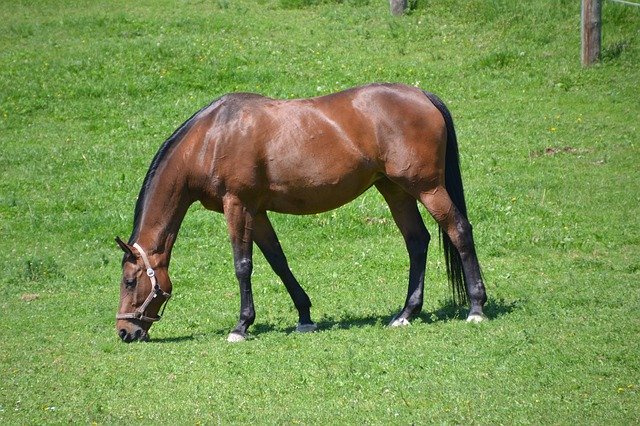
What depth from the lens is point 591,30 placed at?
19.0m

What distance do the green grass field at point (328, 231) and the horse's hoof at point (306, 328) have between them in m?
0.21

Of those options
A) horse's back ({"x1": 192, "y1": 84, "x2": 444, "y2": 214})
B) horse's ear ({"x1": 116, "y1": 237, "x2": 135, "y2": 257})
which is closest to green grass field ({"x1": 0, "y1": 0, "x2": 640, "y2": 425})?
horse's ear ({"x1": 116, "y1": 237, "x2": 135, "y2": 257})

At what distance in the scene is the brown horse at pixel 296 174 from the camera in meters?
9.71

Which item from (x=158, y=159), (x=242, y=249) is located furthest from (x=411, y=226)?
(x=158, y=159)

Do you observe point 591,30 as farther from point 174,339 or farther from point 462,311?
→ point 174,339

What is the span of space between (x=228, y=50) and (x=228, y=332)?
1149cm

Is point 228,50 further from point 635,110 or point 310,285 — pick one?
point 310,285

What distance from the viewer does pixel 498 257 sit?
1256cm

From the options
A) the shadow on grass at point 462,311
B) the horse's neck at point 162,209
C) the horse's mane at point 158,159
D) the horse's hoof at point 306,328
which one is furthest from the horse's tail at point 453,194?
the horse's neck at point 162,209

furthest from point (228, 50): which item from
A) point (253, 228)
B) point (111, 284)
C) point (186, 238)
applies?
point (253, 228)

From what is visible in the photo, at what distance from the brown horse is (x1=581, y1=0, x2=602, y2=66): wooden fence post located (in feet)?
32.8

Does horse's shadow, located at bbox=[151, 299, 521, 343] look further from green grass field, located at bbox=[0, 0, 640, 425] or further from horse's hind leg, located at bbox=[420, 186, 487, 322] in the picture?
horse's hind leg, located at bbox=[420, 186, 487, 322]

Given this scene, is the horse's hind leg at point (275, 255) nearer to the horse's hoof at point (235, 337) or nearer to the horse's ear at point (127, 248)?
the horse's hoof at point (235, 337)

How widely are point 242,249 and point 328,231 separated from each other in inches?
163
